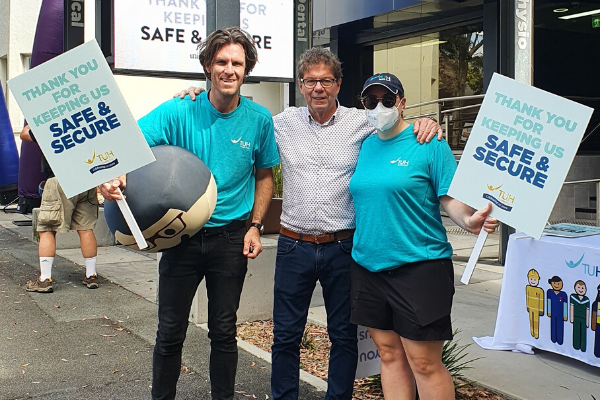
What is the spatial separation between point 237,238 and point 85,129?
0.95m

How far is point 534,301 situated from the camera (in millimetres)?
5121

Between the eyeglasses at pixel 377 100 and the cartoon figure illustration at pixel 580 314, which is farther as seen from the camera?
the cartoon figure illustration at pixel 580 314

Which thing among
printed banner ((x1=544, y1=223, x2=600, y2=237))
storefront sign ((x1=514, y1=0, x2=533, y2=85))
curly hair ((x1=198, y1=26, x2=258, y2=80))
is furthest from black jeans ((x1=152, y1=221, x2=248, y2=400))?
storefront sign ((x1=514, y1=0, x2=533, y2=85))

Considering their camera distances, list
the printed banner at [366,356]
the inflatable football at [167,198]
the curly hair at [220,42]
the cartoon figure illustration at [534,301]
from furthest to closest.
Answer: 1. the cartoon figure illustration at [534,301]
2. the printed banner at [366,356]
3. the curly hair at [220,42]
4. the inflatable football at [167,198]

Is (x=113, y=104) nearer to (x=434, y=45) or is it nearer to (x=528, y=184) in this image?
(x=528, y=184)

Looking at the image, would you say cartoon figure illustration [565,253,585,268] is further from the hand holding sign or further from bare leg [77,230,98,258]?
bare leg [77,230,98,258]

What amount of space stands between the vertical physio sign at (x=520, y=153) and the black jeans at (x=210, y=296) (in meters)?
1.23

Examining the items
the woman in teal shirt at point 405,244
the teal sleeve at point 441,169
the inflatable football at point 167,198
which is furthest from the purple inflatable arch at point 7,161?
the teal sleeve at point 441,169

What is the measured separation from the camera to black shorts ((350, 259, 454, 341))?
3238 millimetres

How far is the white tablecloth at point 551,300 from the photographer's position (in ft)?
15.6

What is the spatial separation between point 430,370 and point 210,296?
48.0 inches

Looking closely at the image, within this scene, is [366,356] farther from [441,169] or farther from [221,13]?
[221,13]

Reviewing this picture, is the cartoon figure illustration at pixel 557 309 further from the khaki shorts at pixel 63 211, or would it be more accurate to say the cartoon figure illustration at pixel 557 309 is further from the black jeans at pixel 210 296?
the khaki shorts at pixel 63 211

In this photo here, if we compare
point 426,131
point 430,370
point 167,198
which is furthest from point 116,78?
point 430,370
